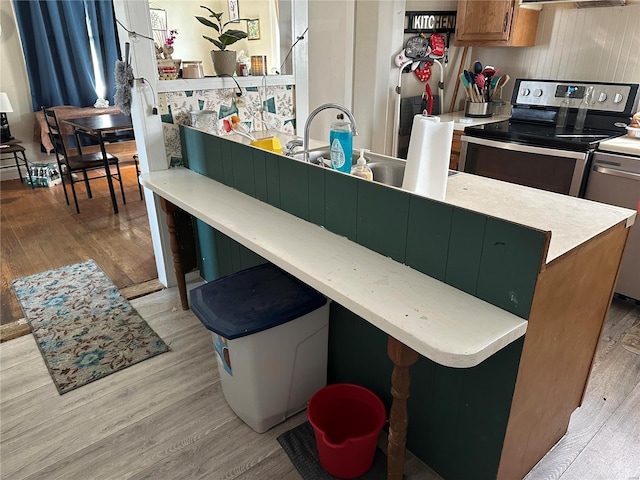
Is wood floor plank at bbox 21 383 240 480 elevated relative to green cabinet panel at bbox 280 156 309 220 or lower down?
lower down

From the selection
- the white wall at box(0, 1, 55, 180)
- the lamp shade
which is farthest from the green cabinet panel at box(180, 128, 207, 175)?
the white wall at box(0, 1, 55, 180)

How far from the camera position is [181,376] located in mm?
2146

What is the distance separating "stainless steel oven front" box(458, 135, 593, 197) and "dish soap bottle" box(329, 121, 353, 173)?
1.48 metres

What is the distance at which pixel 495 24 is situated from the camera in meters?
3.11

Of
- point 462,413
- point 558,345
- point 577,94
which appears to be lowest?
point 462,413

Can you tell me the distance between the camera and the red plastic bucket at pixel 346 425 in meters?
1.55

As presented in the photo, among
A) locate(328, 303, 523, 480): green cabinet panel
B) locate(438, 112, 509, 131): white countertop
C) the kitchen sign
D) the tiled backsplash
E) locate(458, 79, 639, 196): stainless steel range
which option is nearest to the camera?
locate(328, 303, 523, 480): green cabinet panel

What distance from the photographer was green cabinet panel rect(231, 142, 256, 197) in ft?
6.80

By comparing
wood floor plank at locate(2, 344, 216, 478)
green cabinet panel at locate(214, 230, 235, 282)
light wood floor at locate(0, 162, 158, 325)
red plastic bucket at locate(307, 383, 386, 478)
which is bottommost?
wood floor plank at locate(2, 344, 216, 478)

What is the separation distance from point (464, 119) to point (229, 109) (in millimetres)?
1785

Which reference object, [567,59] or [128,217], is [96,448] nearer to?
[128,217]

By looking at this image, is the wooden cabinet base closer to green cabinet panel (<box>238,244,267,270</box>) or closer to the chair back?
green cabinet panel (<box>238,244,267,270</box>)

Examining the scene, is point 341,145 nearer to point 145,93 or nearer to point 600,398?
point 145,93

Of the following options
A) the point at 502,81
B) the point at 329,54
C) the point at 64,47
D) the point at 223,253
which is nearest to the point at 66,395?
the point at 223,253
